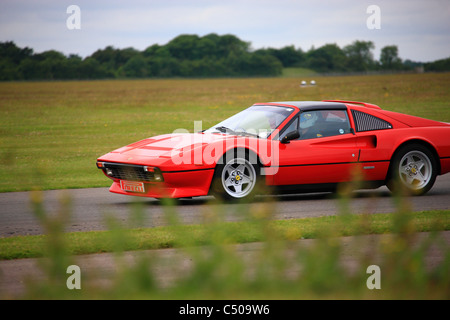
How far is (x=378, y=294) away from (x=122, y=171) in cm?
626

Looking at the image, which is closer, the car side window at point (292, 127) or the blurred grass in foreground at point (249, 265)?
the blurred grass in foreground at point (249, 265)

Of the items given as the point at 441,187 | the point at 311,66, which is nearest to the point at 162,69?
the point at 311,66

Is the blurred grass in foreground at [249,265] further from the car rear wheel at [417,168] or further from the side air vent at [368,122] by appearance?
the car rear wheel at [417,168]

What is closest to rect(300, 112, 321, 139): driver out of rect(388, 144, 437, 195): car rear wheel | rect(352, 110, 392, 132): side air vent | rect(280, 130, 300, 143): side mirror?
rect(280, 130, 300, 143): side mirror

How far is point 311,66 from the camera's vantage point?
15488 cm

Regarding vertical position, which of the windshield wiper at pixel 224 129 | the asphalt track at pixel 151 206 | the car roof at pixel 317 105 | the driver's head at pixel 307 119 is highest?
the car roof at pixel 317 105

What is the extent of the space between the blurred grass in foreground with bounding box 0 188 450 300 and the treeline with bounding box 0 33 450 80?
376ft

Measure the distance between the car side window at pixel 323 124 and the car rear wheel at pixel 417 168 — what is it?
3.22 ft

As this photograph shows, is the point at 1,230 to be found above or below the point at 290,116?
below

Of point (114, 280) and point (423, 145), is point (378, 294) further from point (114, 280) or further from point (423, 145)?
point (423, 145)

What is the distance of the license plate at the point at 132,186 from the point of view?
27.4 feet

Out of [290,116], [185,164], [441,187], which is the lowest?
[441,187]
